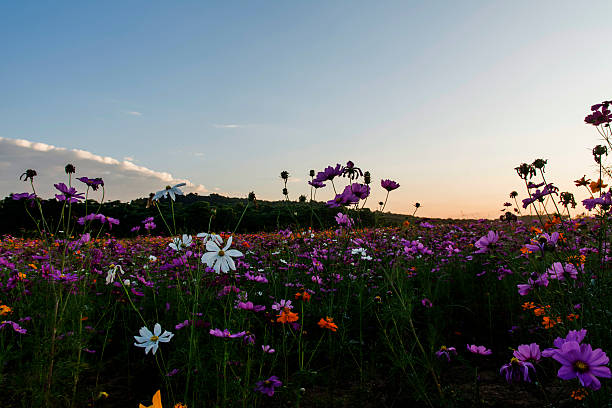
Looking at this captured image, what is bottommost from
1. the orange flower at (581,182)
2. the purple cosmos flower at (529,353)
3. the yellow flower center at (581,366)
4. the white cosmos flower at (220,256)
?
the purple cosmos flower at (529,353)

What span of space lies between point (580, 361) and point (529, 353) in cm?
43

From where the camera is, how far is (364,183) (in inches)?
96.2

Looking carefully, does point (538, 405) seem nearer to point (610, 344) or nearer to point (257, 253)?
point (610, 344)

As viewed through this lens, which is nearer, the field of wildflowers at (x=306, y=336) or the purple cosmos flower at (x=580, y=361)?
the purple cosmos flower at (x=580, y=361)

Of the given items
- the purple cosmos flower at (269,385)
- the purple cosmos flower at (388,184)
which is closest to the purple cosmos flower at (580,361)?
the purple cosmos flower at (269,385)

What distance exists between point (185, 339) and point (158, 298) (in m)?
0.93

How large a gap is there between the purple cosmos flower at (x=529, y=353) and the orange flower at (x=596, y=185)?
6.49 feet

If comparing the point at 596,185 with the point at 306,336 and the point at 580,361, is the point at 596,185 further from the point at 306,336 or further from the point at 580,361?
the point at 306,336

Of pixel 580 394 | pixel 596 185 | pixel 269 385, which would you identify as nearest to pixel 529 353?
pixel 580 394

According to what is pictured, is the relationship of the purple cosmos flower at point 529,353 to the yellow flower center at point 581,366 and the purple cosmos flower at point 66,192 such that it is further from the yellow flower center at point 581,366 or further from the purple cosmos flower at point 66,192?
the purple cosmos flower at point 66,192

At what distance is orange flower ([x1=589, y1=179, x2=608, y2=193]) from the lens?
109 inches

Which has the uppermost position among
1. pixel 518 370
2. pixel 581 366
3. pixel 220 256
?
pixel 220 256

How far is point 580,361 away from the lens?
1062mm

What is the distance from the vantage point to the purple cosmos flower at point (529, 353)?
1.44m
